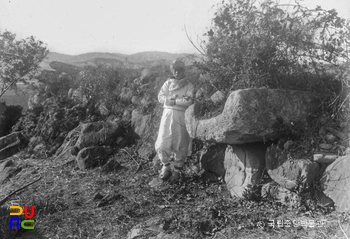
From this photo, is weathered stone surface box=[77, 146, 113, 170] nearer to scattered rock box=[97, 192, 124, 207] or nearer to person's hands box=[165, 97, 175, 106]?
scattered rock box=[97, 192, 124, 207]

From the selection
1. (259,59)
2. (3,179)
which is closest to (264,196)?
(259,59)

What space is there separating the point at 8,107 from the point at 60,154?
176 inches

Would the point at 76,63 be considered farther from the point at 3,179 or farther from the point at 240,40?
the point at 240,40

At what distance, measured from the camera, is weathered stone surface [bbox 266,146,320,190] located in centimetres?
361

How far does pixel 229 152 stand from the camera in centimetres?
476

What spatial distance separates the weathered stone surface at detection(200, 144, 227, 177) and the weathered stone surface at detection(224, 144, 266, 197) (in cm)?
42

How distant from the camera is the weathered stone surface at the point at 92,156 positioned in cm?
675

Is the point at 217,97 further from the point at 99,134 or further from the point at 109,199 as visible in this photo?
the point at 99,134

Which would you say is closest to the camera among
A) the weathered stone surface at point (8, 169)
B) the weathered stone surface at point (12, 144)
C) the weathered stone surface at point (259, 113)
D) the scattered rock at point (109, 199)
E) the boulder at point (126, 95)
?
the weathered stone surface at point (259, 113)

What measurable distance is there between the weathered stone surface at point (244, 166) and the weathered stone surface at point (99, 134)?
3.47 m

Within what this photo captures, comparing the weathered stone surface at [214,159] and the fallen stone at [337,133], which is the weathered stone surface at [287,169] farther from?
the weathered stone surface at [214,159]

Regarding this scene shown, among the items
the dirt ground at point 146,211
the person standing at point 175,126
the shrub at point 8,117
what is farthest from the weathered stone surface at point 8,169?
the person standing at point 175,126

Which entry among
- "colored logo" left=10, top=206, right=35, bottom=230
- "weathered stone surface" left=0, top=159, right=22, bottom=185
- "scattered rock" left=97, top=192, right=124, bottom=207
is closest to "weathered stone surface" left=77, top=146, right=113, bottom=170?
"scattered rock" left=97, top=192, right=124, bottom=207

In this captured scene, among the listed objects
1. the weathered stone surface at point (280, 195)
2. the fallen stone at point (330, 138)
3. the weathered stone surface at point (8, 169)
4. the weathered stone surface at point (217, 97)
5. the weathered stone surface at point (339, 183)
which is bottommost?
the weathered stone surface at point (8, 169)
